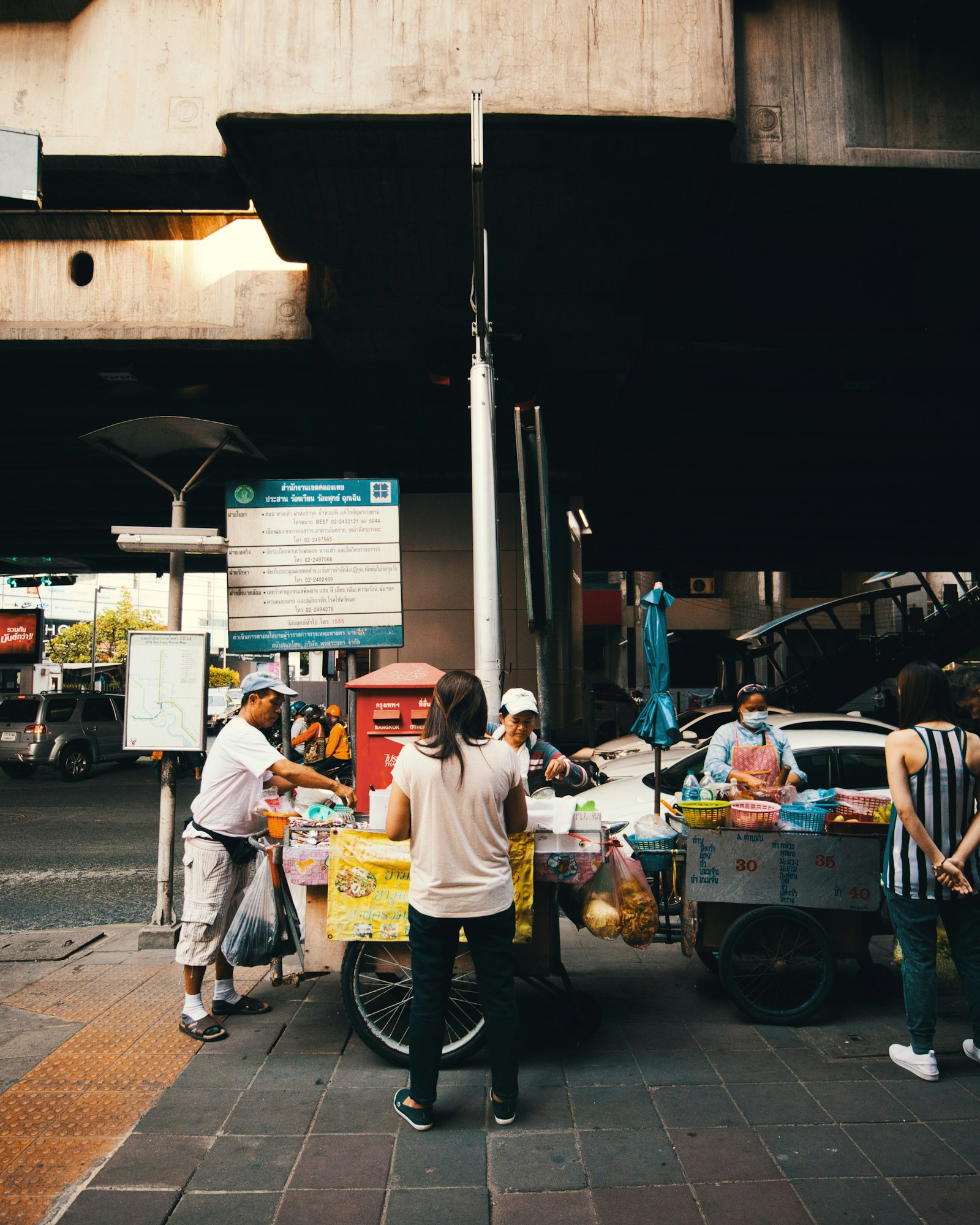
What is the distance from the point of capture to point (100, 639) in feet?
196

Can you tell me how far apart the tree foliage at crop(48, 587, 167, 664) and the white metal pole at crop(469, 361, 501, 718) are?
56070 millimetres

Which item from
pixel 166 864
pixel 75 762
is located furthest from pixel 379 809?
pixel 75 762

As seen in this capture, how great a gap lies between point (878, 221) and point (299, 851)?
7.65 meters

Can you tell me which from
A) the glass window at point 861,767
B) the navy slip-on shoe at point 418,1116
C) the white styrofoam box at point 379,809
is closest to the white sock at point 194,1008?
the white styrofoam box at point 379,809

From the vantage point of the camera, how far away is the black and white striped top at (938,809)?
150 inches

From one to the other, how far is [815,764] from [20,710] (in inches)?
641

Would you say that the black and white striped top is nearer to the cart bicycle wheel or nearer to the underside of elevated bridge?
the cart bicycle wheel

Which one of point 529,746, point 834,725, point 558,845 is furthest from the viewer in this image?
point 834,725

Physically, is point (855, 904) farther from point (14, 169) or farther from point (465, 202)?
point (14, 169)

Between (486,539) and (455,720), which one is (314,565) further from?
(455,720)

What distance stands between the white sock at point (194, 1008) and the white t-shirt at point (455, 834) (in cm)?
177

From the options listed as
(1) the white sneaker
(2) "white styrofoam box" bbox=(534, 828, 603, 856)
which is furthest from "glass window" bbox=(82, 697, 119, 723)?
(1) the white sneaker

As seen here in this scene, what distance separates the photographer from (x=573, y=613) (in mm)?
16156

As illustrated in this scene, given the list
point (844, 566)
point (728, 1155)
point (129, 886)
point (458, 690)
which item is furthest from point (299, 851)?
point (844, 566)
